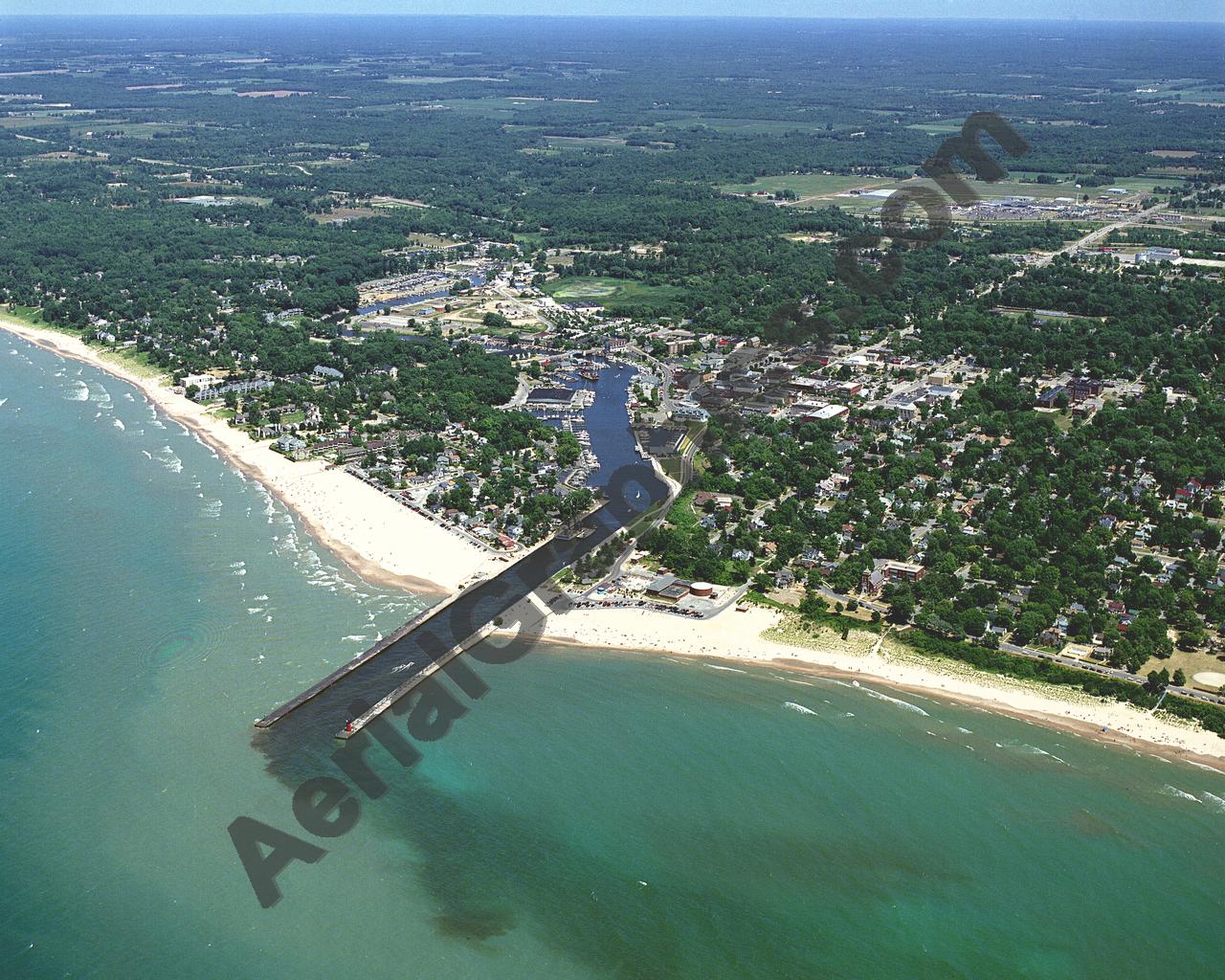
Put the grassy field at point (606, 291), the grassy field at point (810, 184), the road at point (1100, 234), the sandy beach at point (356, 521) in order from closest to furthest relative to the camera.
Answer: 1. the sandy beach at point (356, 521)
2. the grassy field at point (606, 291)
3. the road at point (1100, 234)
4. the grassy field at point (810, 184)

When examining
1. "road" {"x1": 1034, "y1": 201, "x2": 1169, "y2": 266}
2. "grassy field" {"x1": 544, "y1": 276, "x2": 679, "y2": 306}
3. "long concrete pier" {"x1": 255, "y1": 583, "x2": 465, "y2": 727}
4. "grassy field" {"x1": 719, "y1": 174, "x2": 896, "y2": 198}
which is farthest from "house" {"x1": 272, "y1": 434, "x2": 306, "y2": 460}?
"grassy field" {"x1": 719, "y1": 174, "x2": 896, "y2": 198}

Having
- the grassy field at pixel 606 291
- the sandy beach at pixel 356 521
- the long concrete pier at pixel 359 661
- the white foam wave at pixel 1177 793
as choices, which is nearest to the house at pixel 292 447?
the sandy beach at pixel 356 521

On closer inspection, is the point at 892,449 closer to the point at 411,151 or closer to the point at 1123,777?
the point at 1123,777

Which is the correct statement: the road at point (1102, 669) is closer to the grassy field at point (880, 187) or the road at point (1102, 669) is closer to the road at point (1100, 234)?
the road at point (1100, 234)

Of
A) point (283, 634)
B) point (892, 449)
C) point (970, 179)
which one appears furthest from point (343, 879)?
point (970, 179)

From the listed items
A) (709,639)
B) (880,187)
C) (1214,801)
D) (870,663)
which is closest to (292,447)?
(709,639)

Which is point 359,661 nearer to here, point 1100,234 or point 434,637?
point 434,637
